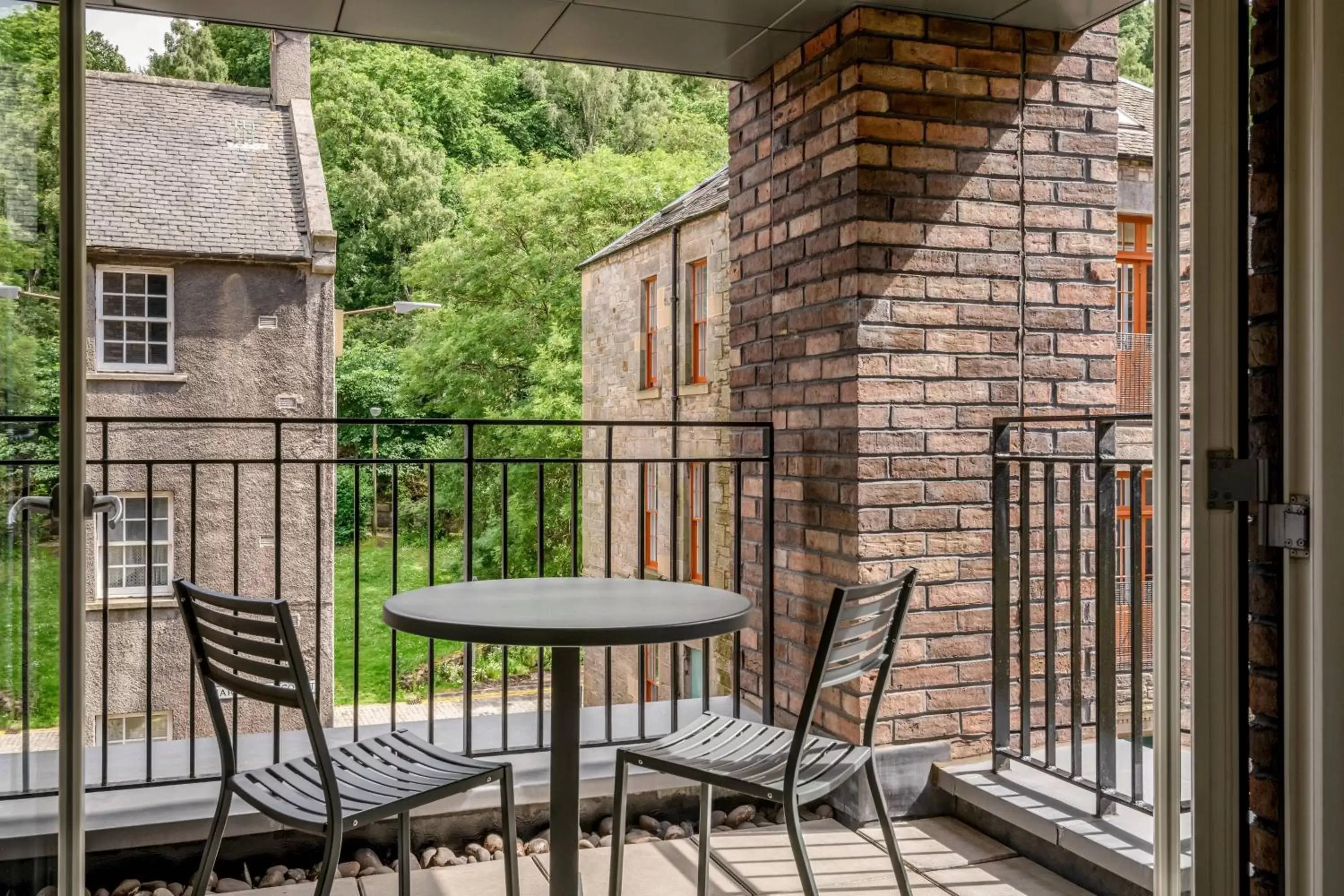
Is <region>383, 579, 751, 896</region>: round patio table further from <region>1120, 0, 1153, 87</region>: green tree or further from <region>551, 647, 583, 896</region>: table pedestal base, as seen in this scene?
<region>1120, 0, 1153, 87</region>: green tree

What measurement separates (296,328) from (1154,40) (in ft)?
39.5

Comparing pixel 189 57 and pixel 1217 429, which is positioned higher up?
pixel 189 57

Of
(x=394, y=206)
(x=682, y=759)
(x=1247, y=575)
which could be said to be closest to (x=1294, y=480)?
(x=1247, y=575)

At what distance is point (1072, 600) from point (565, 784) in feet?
5.59

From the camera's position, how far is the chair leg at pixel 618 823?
2.16m

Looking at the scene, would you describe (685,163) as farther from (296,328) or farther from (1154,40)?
(1154,40)

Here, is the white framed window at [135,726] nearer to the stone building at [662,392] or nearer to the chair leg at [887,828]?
the stone building at [662,392]

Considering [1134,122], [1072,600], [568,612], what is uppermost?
[1134,122]

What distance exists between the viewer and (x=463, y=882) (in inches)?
107

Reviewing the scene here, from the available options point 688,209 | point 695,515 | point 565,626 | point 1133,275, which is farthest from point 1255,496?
point 695,515

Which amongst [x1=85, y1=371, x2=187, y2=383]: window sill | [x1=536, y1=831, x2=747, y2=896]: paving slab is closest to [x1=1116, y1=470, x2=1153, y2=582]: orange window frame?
[x1=536, y1=831, x2=747, y2=896]: paving slab

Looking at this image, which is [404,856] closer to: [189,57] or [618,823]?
[618,823]

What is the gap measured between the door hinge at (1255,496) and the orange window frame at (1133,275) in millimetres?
2224

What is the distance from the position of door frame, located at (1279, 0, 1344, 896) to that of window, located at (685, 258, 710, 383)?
904cm
